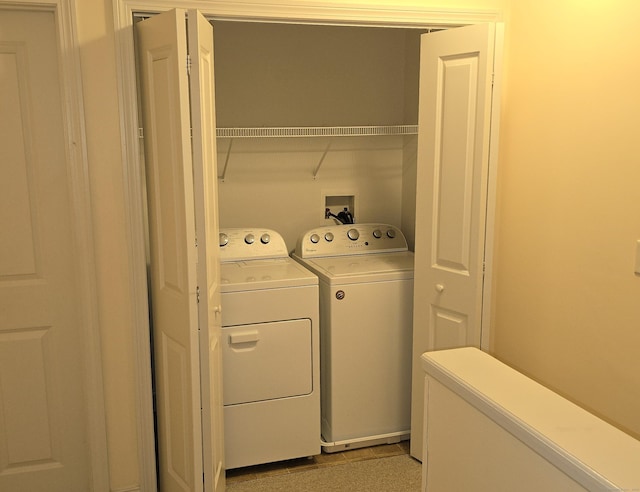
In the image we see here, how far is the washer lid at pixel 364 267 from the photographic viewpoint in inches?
114

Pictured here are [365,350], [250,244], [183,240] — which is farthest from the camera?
[250,244]

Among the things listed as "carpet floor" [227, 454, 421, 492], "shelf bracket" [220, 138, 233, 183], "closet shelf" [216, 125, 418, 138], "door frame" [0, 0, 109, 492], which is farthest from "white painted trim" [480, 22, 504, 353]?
"door frame" [0, 0, 109, 492]

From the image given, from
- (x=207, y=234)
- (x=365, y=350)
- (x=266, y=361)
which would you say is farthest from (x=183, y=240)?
(x=365, y=350)

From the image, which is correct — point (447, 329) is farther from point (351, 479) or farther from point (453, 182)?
point (351, 479)

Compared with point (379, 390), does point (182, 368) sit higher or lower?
higher

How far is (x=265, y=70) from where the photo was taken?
3.32m

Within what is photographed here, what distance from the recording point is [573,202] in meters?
2.29

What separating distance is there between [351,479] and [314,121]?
1914 mm

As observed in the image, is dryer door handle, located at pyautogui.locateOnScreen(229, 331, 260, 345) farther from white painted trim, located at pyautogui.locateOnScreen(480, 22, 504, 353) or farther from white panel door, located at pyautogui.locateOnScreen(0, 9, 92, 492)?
white painted trim, located at pyautogui.locateOnScreen(480, 22, 504, 353)

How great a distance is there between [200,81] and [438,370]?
47.4 inches

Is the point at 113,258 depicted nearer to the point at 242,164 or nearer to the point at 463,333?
the point at 242,164

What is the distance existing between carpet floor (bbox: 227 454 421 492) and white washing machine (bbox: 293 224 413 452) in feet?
0.52

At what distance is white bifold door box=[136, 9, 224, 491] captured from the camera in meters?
2.01

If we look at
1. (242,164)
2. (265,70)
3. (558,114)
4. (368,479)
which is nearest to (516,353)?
(368,479)
